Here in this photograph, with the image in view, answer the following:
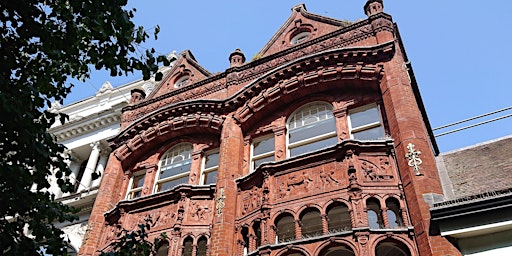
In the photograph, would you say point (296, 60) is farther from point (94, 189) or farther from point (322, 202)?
point (94, 189)

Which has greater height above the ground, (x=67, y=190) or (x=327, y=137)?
(x=327, y=137)

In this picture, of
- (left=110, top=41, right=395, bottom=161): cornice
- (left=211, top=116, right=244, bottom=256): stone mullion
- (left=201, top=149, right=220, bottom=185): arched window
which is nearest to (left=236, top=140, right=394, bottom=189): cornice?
(left=211, top=116, right=244, bottom=256): stone mullion

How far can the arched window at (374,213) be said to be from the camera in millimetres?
10975

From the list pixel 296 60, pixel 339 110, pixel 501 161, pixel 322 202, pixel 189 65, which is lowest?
pixel 322 202

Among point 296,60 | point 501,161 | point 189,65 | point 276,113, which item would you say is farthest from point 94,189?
point 501,161

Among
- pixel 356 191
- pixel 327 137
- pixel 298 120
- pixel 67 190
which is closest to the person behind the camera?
pixel 67 190

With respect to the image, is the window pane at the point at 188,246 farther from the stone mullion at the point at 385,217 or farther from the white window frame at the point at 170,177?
the stone mullion at the point at 385,217

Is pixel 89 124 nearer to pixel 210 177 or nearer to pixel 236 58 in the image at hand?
pixel 236 58

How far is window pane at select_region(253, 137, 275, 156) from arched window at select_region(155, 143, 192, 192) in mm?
2702

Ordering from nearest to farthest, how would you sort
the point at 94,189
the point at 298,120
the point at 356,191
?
the point at 356,191
the point at 298,120
the point at 94,189

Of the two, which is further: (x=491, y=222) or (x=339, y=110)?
(x=339, y=110)

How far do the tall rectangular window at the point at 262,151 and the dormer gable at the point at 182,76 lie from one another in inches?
200

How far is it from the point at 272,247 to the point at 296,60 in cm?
654

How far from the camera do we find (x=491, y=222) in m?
9.12
